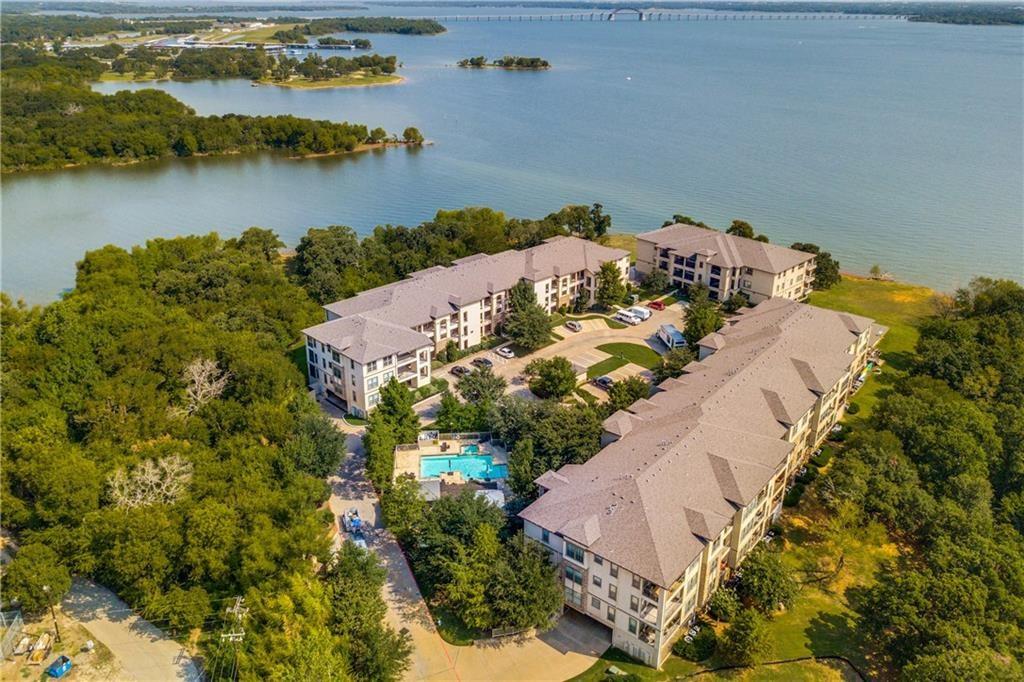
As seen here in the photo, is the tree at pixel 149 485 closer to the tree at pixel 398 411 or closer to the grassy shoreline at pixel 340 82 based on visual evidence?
the tree at pixel 398 411

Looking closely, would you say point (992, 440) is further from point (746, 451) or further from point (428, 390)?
point (428, 390)

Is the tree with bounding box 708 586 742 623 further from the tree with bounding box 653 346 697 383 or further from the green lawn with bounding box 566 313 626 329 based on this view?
the green lawn with bounding box 566 313 626 329

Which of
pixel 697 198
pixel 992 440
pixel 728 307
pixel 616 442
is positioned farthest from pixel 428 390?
pixel 697 198

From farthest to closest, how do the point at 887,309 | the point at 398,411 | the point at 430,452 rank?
the point at 887,309, the point at 430,452, the point at 398,411

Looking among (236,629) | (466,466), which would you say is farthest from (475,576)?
(466,466)

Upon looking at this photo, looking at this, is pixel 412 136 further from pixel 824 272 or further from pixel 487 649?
pixel 487 649

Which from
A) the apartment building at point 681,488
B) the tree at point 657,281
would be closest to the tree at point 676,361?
the apartment building at point 681,488
